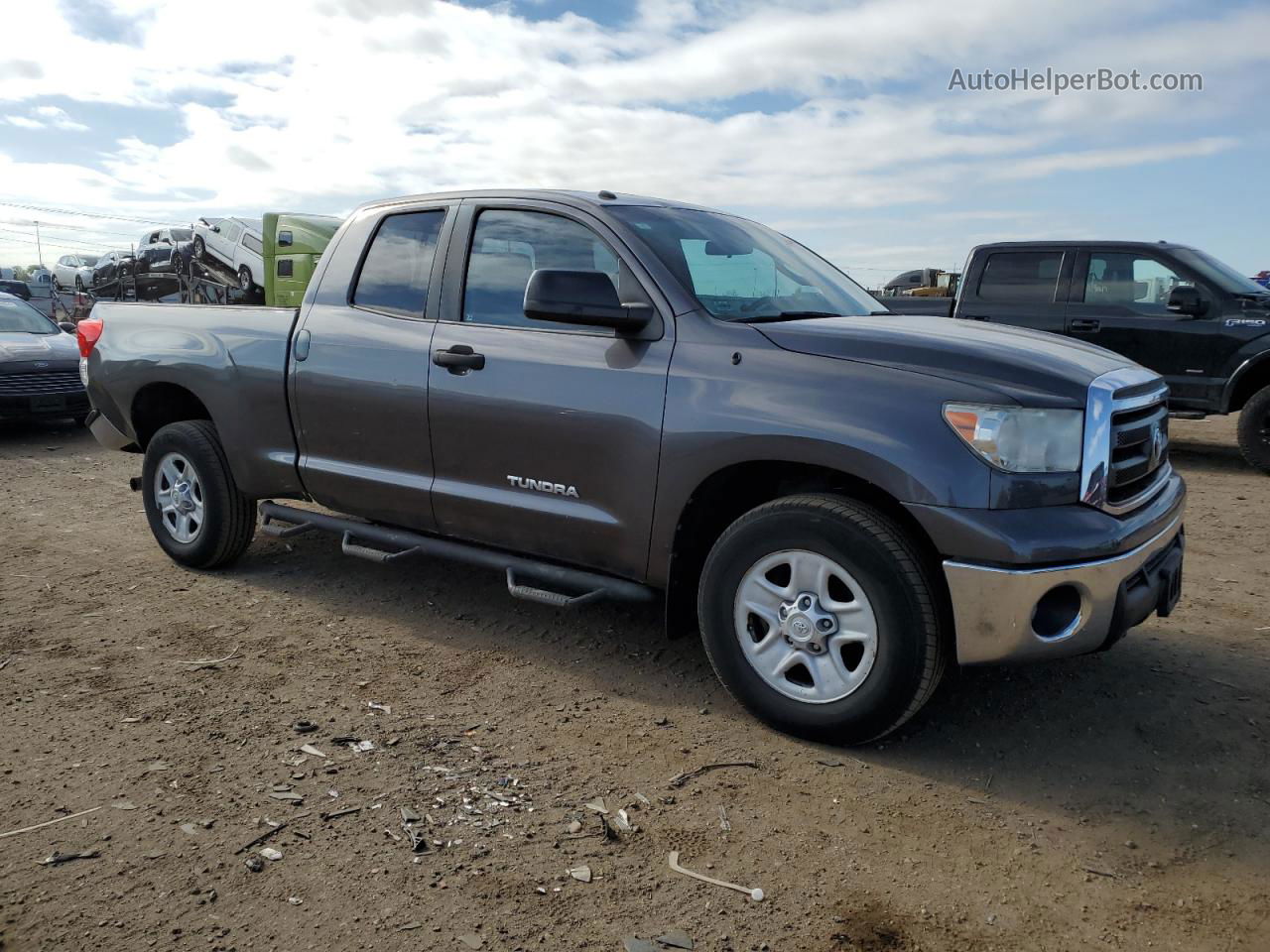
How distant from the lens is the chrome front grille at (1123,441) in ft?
9.80

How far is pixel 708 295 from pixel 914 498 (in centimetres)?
114

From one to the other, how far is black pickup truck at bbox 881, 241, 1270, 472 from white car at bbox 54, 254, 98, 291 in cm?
3231

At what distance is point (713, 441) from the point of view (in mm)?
3342

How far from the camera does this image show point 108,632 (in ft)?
14.3

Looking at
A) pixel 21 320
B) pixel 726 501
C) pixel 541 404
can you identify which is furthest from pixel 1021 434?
pixel 21 320

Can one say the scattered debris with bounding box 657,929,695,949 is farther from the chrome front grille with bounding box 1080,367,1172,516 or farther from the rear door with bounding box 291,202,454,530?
the rear door with bounding box 291,202,454,530

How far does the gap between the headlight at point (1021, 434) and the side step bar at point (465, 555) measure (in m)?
1.31

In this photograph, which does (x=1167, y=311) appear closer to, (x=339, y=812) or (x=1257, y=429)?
(x=1257, y=429)

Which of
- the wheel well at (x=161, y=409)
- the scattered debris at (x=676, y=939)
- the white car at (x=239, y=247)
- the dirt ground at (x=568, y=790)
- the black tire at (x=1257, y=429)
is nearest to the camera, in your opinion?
the scattered debris at (x=676, y=939)

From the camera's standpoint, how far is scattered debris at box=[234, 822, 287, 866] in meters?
2.66

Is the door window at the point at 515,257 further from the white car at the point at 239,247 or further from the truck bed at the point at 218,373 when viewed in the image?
the white car at the point at 239,247

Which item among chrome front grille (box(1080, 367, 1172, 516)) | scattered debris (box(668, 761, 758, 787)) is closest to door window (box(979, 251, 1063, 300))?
chrome front grille (box(1080, 367, 1172, 516))

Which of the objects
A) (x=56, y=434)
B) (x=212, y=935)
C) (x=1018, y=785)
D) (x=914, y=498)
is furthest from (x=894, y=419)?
(x=56, y=434)

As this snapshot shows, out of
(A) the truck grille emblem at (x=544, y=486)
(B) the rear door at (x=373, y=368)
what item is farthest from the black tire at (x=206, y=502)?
(A) the truck grille emblem at (x=544, y=486)
